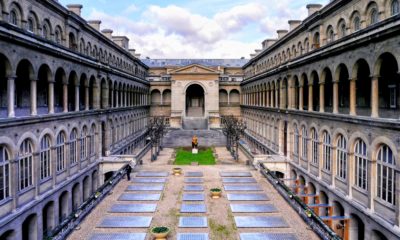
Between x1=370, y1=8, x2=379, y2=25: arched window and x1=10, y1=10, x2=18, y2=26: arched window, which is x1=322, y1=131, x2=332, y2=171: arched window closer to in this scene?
x1=370, y1=8, x2=379, y2=25: arched window

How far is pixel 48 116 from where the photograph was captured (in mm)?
26062

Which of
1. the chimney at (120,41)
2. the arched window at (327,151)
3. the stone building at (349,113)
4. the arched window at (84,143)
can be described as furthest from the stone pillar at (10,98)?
the chimney at (120,41)

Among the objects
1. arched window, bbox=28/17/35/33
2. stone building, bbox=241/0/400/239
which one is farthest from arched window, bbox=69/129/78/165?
stone building, bbox=241/0/400/239

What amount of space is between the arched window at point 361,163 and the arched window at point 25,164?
21.3 metres

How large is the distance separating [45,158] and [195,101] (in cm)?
6047

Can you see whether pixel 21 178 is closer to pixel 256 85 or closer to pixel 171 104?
pixel 256 85

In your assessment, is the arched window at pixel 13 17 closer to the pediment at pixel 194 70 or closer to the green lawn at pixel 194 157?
the green lawn at pixel 194 157

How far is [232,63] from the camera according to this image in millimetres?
97000

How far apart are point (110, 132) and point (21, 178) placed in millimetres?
20899

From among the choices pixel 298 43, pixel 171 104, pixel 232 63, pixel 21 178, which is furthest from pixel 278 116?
pixel 232 63

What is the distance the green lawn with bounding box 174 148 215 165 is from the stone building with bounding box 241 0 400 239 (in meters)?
9.01

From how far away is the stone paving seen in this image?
20.2m

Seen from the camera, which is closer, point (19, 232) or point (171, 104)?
point (19, 232)

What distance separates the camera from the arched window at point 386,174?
1895 cm
